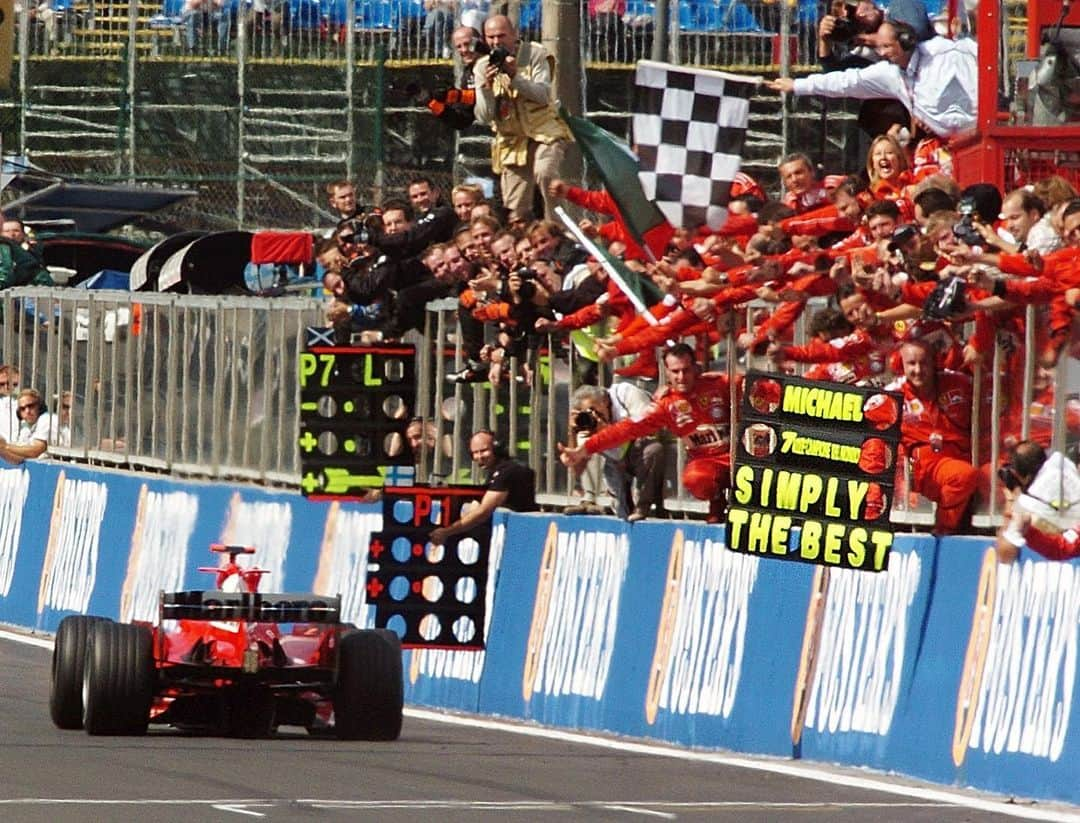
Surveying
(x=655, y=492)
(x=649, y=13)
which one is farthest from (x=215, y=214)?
(x=655, y=492)

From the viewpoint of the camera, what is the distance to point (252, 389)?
21672 millimetres

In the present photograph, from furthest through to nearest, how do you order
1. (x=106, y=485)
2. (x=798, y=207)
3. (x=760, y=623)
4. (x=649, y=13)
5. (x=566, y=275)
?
(x=649, y=13), (x=106, y=485), (x=566, y=275), (x=798, y=207), (x=760, y=623)

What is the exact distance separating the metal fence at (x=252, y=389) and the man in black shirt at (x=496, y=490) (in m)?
0.13

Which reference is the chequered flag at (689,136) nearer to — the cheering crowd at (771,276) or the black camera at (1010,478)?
the cheering crowd at (771,276)

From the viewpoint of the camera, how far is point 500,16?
1744 cm

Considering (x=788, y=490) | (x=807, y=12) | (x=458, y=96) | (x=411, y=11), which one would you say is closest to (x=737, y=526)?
(x=788, y=490)

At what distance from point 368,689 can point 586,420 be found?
7.53 ft

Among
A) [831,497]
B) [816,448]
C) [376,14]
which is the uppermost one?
[376,14]

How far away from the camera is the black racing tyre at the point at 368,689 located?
14812 millimetres

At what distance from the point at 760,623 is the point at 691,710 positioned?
805 mm

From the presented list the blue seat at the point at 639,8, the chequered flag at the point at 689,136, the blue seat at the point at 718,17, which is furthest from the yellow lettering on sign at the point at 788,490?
the blue seat at the point at 639,8

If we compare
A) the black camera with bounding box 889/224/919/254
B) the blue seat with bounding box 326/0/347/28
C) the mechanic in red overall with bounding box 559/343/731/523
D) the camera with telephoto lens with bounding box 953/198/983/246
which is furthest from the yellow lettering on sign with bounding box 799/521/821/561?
the blue seat with bounding box 326/0/347/28

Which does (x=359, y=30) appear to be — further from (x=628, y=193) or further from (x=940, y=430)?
(x=940, y=430)

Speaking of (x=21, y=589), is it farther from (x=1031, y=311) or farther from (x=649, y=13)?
(x=1031, y=311)
